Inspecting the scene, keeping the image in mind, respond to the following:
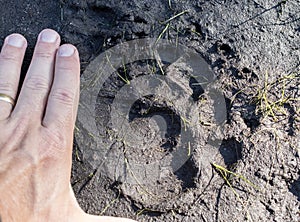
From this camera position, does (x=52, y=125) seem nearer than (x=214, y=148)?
Yes

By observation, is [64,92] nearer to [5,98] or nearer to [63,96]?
[63,96]

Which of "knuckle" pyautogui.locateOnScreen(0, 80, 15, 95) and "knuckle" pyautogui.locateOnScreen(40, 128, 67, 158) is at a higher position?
"knuckle" pyautogui.locateOnScreen(0, 80, 15, 95)

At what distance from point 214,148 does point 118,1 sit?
0.62 m

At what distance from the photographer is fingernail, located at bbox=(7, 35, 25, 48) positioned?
1.93 metres

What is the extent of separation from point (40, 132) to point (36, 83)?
6.4 inches

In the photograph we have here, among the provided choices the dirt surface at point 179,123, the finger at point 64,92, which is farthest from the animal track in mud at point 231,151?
the finger at point 64,92

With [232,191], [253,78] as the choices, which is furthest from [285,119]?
[232,191]

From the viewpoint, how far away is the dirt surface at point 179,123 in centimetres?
201

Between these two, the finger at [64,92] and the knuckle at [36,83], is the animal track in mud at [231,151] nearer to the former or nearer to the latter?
the finger at [64,92]

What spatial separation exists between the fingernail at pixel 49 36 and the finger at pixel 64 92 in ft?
0.13

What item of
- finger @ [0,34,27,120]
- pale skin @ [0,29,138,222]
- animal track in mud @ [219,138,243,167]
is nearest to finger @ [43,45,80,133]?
pale skin @ [0,29,138,222]

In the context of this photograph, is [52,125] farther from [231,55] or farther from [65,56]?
[231,55]

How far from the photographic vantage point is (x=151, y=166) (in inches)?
79.9

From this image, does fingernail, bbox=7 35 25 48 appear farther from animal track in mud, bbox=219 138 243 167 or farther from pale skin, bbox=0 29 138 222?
animal track in mud, bbox=219 138 243 167
